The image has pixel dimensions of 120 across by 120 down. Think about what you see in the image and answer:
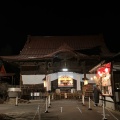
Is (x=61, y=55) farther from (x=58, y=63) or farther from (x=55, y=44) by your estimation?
(x=55, y=44)

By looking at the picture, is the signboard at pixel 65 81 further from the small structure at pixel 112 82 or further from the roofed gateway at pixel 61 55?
the small structure at pixel 112 82

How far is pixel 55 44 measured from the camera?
29.2 m

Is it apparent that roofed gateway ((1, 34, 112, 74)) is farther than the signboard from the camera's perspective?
No

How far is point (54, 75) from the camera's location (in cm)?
2606

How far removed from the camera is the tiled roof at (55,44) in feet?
88.2

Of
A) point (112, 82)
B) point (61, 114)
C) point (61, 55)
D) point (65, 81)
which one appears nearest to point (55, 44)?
point (61, 55)

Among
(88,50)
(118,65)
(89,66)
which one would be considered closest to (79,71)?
(89,66)

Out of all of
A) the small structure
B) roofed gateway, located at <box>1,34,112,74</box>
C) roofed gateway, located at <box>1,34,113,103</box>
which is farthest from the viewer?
roofed gateway, located at <box>1,34,113,103</box>

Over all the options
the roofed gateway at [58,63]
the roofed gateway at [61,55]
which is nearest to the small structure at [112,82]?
the roofed gateway at [58,63]

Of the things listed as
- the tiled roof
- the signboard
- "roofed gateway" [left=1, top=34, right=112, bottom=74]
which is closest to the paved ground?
"roofed gateway" [left=1, top=34, right=112, bottom=74]

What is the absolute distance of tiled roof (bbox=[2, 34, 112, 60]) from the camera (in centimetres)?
2689

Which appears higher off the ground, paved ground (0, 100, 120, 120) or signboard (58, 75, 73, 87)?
signboard (58, 75, 73, 87)

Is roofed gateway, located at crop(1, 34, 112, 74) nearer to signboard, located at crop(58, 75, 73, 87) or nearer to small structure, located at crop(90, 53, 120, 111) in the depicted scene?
signboard, located at crop(58, 75, 73, 87)

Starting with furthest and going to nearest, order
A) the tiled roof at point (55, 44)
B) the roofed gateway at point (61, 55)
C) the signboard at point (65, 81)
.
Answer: the tiled roof at point (55, 44), the signboard at point (65, 81), the roofed gateway at point (61, 55)
